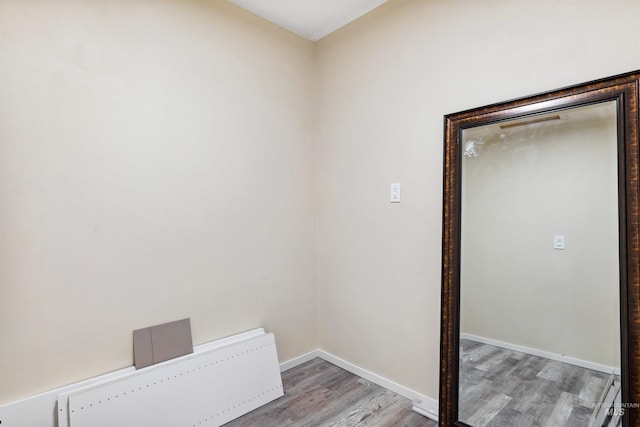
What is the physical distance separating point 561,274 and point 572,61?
97 cm

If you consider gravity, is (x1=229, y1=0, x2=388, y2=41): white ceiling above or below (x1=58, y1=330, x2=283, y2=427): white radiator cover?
above

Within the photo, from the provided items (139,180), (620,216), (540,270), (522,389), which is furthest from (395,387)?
(139,180)

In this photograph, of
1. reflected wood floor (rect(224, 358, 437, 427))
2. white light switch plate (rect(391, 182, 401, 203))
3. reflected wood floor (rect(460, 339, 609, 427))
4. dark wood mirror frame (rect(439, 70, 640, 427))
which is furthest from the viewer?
white light switch plate (rect(391, 182, 401, 203))

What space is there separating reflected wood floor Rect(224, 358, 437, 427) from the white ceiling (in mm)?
2643

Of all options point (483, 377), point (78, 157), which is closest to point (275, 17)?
point (78, 157)

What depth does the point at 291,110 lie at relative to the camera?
259 centimetres

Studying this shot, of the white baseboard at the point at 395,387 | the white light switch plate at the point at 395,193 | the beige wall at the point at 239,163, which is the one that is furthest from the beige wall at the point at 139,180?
the white light switch plate at the point at 395,193

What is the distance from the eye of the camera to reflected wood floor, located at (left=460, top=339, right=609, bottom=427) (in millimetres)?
1416

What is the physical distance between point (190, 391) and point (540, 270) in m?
1.95

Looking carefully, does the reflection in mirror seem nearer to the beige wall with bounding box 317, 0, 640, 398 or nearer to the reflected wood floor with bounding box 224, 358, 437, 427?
the beige wall with bounding box 317, 0, 640, 398

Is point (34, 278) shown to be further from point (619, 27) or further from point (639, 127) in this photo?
point (619, 27)

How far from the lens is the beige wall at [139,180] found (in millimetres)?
1550

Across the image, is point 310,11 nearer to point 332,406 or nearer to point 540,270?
point 540,270

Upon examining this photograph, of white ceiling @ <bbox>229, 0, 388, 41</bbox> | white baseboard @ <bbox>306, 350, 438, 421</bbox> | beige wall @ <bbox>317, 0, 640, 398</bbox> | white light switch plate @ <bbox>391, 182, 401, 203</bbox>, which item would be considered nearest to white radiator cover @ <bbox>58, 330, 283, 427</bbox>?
white baseboard @ <bbox>306, 350, 438, 421</bbox>
